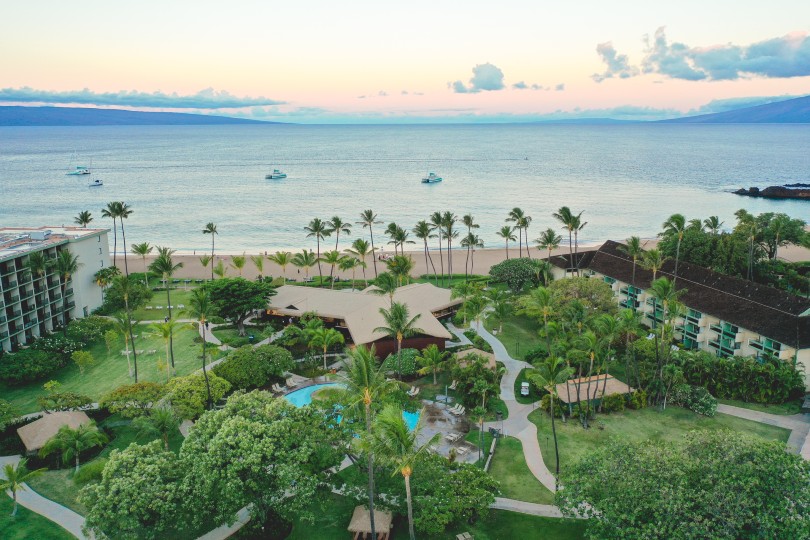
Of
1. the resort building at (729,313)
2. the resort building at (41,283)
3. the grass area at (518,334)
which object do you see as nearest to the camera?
the resort building at (729,313)

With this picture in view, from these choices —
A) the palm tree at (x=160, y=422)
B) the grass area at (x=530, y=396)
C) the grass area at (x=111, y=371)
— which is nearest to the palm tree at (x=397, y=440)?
the palm tree at (x=160, y=422)

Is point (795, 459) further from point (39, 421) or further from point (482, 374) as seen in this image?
point (39, 421)

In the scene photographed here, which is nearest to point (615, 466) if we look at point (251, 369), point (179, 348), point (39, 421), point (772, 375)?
point (772, 375)

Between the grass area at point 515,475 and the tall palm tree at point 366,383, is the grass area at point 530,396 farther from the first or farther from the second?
the tall palm tree at point 366,383

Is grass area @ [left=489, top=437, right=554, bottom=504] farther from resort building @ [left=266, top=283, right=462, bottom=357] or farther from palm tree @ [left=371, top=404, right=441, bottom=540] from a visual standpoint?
resort building @ [left=266, top=283, right=462, bottom=357]

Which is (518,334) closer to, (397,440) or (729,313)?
(729,313)

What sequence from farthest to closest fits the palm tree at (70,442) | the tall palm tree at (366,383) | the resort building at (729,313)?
the resort building at (729,313) → the palm tree at (70,442) → the tall palm tree at (366,383)
